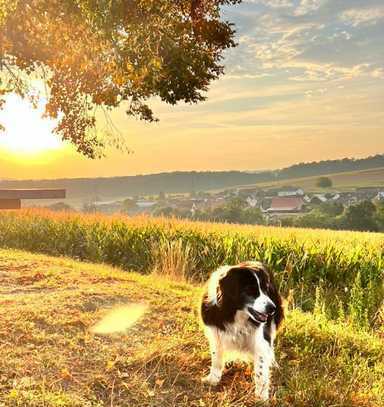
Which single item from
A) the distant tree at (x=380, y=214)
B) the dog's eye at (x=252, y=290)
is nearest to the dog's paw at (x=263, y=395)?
the dog's eye at (x=252, y=290)

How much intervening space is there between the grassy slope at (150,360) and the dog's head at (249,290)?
1061mm

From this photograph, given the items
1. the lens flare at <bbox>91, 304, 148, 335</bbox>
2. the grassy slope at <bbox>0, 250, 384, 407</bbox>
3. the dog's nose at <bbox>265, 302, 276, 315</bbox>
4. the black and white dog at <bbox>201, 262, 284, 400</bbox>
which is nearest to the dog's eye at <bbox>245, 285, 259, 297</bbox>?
the black and white dog at <bbox>201, 262, 284, 400</bbox>

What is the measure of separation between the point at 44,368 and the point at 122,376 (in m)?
0.92

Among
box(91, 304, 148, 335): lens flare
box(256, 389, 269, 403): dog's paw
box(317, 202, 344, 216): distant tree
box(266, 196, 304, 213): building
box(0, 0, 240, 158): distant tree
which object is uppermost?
box(0, 0, 240, 158): distant tree

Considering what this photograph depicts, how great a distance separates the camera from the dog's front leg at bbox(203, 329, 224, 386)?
6.80 metres

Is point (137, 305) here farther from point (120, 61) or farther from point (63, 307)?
point (120, 61)

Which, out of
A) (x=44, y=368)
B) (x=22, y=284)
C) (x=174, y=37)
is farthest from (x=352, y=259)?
(x=44, y=368)

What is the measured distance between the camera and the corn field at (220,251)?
13.4 metres

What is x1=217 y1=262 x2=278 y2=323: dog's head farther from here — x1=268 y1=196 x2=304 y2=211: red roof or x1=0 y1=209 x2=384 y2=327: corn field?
x1=268 y1=196 x2=304 y2=211: red roof

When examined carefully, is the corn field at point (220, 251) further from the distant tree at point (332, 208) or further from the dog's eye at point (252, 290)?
the distant tree at point (332, 208)

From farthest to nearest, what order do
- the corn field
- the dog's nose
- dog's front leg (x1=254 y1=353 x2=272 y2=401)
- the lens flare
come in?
the corn field
the lens flare
dog's front leg (x1=254 y1=353 x2=272 y2=401)
the dog's nose

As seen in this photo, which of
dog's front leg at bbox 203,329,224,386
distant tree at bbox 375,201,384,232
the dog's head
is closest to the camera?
the dog's head

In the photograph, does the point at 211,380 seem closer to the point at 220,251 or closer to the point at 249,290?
the point at 249,290

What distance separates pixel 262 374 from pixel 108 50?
7.34m
